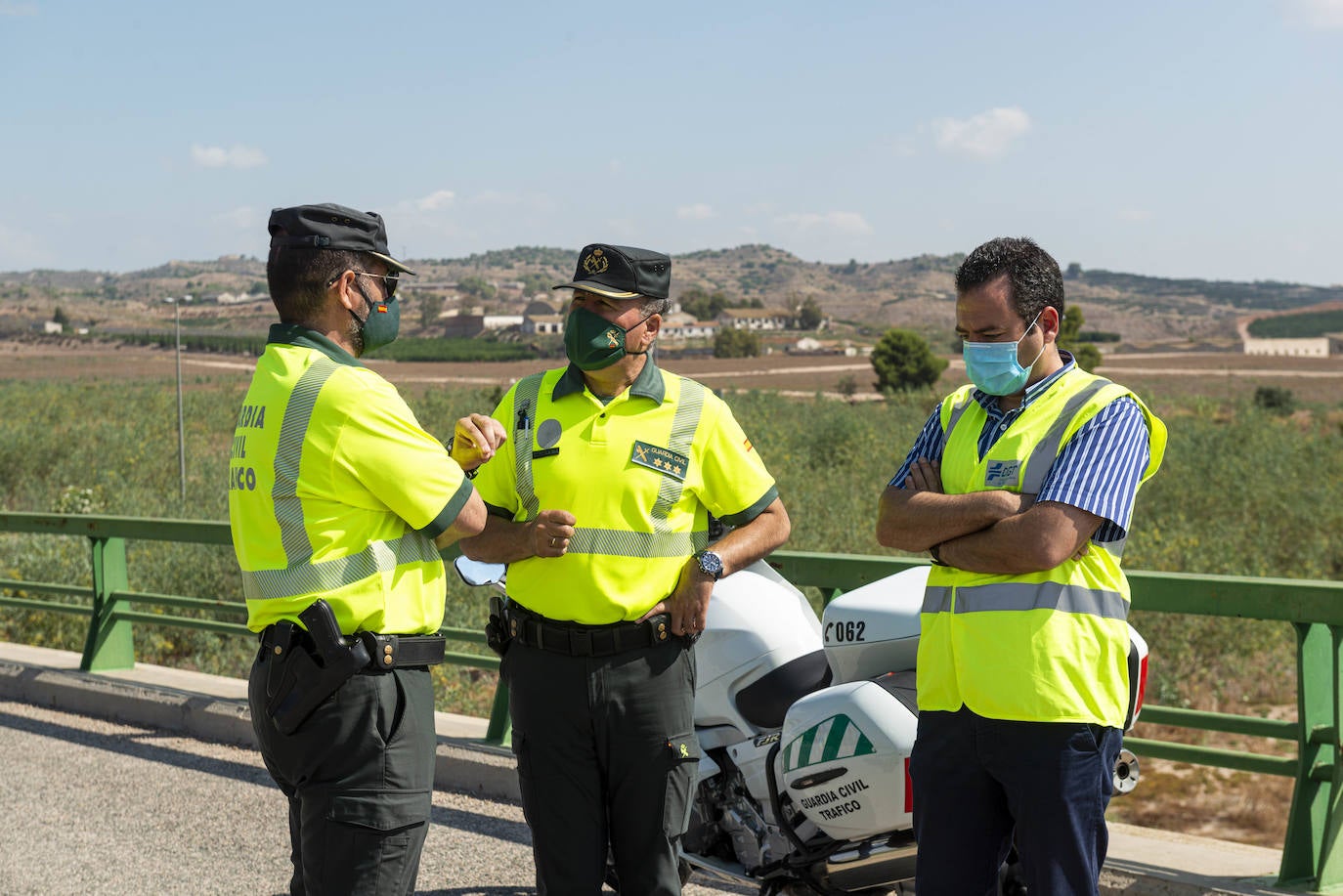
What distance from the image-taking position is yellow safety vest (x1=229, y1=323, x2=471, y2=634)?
9.09 feet

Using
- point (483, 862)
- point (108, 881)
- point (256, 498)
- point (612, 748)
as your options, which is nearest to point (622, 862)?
point (612, 748)

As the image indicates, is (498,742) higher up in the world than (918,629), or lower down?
lower down

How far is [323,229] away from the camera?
2.88 m

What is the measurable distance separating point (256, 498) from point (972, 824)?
5.71 feet

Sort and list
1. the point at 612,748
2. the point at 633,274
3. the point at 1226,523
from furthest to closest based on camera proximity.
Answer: the point at 1226,523, the point at 633,274, the point at 612,748

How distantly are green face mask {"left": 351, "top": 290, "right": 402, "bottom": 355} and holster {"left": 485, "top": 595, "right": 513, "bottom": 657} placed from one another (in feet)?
2.74

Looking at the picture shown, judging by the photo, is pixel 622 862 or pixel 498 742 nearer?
pixel 622 862

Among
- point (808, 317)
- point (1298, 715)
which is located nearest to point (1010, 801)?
point (1298, 715)

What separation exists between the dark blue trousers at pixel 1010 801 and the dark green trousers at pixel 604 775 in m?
0.68

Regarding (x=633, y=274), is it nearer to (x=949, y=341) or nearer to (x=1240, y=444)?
(x=1240, y=444)

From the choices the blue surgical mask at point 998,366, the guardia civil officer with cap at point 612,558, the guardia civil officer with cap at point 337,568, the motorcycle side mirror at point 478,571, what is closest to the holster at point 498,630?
the guardia civil officer with cap at point 612,558

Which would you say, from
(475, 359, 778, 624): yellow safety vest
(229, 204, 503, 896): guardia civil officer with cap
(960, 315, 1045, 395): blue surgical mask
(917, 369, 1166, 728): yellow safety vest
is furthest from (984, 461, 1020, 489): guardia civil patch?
(229, 204, 503, 896): guardia civil officer with cap

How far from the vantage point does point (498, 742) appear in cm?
645

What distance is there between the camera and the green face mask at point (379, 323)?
9.85 feet
